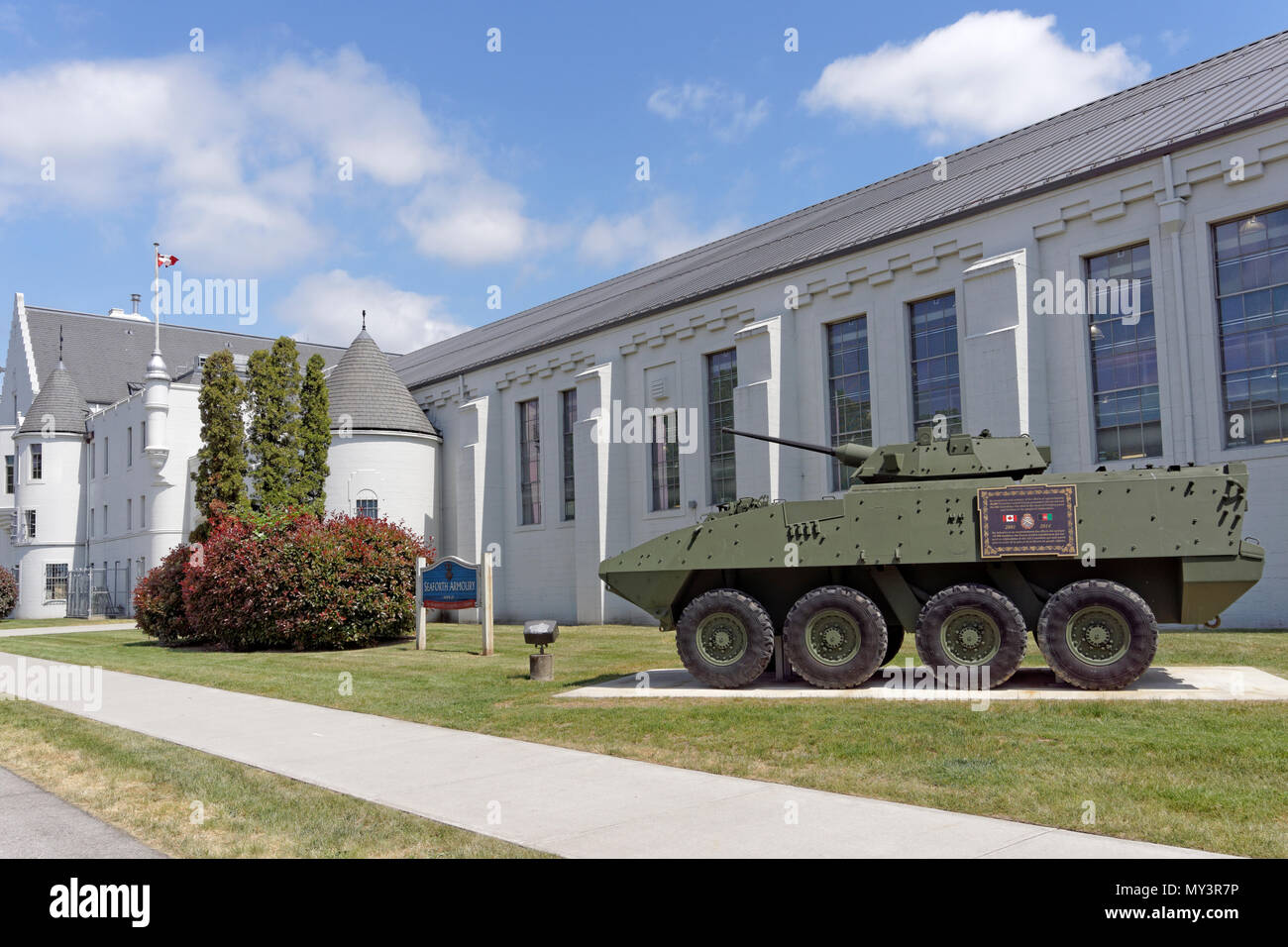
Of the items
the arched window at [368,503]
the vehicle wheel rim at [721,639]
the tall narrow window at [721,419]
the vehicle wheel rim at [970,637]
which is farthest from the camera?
the arched window at [368,503]

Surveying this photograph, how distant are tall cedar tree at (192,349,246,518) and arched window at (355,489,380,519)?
389 centimetres

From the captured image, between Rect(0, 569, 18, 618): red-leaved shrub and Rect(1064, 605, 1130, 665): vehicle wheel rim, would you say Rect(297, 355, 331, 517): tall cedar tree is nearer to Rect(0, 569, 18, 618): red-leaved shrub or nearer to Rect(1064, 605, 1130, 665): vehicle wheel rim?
Rect(0, 569, 18, 618): red-leaved shrub

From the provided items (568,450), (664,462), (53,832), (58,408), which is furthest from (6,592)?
(53,832)

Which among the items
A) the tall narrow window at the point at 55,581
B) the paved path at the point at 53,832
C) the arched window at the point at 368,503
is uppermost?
the arched window at the point at 368,503

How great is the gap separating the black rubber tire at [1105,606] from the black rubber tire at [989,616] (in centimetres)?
28

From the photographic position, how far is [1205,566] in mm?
10242

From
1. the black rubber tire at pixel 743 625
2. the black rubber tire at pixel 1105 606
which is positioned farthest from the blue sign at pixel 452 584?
the black rubber tire at pixel 1105 606

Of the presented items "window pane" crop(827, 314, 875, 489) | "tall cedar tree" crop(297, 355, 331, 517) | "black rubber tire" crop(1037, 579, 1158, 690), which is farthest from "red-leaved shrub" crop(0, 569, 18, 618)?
"black rubber tire" crop(1037, 579, 1158, 690)

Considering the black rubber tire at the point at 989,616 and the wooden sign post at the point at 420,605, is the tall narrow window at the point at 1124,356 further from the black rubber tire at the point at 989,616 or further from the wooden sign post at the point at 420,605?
the wooden sign post at the point at 420,605

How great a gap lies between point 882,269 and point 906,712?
15009mm

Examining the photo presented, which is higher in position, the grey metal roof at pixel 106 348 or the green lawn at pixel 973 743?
the grey metal roof at pixel 106 348

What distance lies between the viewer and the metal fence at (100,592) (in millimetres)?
43750

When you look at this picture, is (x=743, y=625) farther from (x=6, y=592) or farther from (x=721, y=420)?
(x=6, y=592)

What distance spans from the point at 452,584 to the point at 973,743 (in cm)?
1363
